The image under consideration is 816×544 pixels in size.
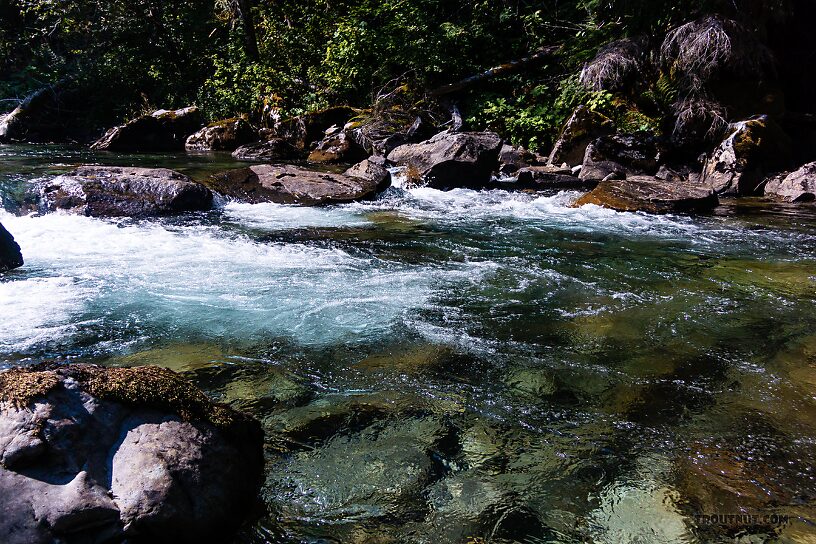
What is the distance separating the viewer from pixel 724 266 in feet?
22.7

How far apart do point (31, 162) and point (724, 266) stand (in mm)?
13867

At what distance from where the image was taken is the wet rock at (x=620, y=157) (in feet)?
41.9

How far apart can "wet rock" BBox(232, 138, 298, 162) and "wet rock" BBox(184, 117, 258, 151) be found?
1.62 m

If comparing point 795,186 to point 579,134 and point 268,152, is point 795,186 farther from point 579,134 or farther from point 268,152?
point 268,152

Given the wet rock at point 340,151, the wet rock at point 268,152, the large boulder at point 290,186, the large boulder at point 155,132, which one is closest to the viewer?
the large boulder at point 290,186

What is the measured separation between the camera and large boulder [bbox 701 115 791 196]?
11977 millimetres

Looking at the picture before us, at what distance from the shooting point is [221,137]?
59.4ft

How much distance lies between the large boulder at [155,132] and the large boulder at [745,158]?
14.5 m

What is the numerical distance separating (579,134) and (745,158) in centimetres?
349

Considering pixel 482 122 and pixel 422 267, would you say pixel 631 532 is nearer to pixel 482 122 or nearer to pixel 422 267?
pixel 422 267

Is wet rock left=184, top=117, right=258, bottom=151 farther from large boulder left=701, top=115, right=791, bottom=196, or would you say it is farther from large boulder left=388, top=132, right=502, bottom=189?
large boulder left=701, top=115, right=791, bottom=196

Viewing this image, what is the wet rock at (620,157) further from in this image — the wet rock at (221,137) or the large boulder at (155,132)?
the large boulder at (155,132)

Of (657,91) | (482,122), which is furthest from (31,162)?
(657,91)

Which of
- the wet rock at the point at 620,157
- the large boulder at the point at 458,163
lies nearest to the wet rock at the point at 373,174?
the large boulder at the point at 458,163
